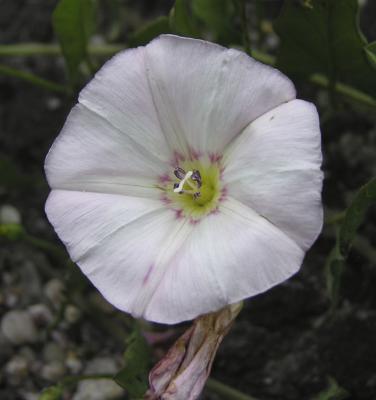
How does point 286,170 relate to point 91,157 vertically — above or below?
above

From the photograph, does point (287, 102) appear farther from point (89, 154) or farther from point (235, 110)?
point (89, 154)

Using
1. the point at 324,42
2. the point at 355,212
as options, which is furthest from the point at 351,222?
the point at 324,42

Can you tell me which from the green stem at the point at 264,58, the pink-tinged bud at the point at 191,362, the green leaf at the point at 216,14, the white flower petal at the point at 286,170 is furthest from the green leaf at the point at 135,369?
the green leaf at the point at 216,14

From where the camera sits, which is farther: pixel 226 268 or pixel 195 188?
pixel 195 188

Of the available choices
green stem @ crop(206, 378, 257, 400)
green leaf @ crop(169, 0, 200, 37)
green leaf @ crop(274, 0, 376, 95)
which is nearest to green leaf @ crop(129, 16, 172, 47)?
green leaf @ crop(169, 0, 200, 37)

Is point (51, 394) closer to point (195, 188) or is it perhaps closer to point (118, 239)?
point (118, 239)
